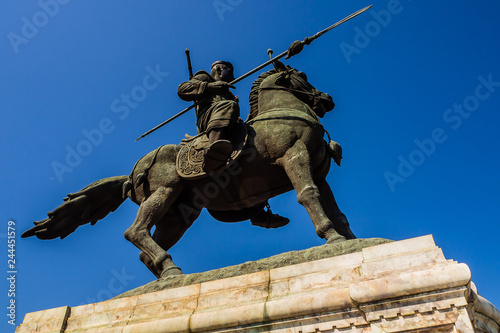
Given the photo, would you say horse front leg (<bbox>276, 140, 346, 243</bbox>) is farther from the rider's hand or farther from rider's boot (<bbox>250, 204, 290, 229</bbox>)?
the rider's hand

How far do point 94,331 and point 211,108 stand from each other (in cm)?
358

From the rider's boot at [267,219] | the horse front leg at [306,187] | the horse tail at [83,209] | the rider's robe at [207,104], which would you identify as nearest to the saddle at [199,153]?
the rider's robe at [207,104]

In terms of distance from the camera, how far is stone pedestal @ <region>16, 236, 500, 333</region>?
4055mm

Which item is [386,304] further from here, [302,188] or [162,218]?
[162,218]

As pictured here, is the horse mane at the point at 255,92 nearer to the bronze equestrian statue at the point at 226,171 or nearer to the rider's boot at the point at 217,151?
the bronze equestrian statue at the point at 226,171

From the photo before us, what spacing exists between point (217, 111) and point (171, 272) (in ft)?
7.99

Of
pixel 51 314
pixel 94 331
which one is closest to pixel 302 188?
pixel 94 331

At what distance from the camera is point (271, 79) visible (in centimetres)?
777

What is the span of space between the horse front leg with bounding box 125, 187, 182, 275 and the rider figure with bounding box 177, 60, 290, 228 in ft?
2.55

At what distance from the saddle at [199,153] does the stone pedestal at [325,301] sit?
5.77 feet

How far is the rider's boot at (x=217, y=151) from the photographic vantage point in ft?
22.1

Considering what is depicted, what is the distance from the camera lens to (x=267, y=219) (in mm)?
8156

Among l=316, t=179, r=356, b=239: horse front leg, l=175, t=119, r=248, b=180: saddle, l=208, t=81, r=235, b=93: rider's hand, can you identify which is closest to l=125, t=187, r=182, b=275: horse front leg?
l=175, t=119, r=248, b=180: saddle

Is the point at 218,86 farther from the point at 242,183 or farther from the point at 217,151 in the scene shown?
the point at 242,183
